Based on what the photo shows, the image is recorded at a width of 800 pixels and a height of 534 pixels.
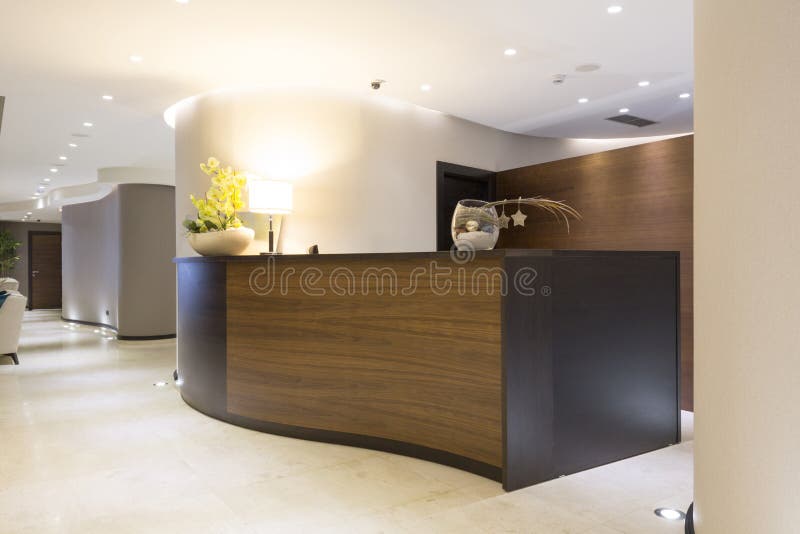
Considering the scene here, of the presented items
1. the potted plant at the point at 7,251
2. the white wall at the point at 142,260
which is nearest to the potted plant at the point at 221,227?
the white wall at the point at 142,260

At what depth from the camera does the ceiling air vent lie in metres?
6.32

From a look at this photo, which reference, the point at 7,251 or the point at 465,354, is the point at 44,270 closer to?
the point at 7,251

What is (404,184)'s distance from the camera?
5.93m

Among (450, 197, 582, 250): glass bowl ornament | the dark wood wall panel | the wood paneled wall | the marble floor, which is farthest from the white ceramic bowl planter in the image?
the wood paneled wall

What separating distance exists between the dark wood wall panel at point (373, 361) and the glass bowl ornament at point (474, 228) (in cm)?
19

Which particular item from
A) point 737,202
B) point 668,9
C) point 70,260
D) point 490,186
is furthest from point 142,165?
point 737,202

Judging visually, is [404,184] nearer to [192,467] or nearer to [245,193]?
[245,193]

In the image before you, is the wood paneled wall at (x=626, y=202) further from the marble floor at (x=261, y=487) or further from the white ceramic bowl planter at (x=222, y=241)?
the white ceramic bowl planter at (x=222, y=241)

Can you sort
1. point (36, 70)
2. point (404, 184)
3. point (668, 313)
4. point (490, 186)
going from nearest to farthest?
point (668, 313) < point (36, 70) < point (404, 184) < point (490, 186)

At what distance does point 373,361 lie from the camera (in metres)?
3.38

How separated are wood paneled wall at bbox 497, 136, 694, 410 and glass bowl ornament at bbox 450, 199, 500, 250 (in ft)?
7.59

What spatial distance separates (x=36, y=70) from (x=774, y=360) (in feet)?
17.3

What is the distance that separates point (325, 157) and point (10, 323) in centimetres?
426

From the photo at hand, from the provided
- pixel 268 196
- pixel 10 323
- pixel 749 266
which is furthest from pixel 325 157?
pixel 749 266
